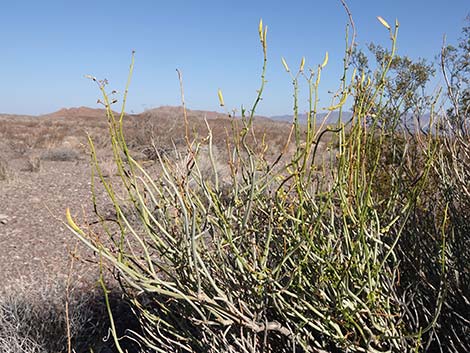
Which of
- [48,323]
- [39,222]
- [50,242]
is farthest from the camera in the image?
[39,222]

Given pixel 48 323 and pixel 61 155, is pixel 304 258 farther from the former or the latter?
pixel 61 155


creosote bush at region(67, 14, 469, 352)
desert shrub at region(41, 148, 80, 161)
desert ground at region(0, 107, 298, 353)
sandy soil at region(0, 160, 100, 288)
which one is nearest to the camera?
creosote bush at region(67, 14, 469, 352)

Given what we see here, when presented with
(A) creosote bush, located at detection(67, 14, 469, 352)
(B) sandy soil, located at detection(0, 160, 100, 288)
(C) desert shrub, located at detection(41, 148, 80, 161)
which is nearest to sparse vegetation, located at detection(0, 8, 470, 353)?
(A) creosote bush, located at detection(67, 14, 469, 352)

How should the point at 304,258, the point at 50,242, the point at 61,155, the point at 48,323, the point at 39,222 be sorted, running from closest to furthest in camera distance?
the point at 304,258
the point at 48,323
the point at 50,242
the point at 39,222
the point at 61,155

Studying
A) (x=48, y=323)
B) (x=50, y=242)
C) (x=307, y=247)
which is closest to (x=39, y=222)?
(x=50, y=242)

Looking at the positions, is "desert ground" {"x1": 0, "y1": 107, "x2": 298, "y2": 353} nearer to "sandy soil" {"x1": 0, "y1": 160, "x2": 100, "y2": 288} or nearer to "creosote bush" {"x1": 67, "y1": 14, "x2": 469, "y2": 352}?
"sandy soil" {"x1": 0, "y1": 160, "x2": 100, "y2": 288}

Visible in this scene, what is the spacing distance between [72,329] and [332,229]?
7.83ft

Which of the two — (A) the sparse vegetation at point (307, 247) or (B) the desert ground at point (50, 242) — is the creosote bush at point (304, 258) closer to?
(A) the sparse vegetation at point (307, 247)

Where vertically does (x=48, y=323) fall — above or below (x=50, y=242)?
above

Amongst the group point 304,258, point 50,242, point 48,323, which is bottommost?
point 50,242

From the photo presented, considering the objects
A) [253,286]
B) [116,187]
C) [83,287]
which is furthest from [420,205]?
[116,187]

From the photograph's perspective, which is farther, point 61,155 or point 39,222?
point 61,155

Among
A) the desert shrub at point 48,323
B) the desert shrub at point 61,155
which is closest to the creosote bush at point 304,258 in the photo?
the desert shrub at point 48,323

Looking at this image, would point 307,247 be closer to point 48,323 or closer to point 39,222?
point 48,323
